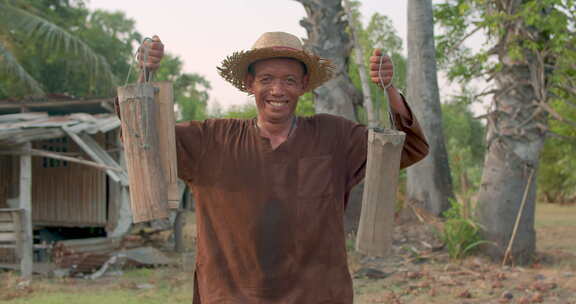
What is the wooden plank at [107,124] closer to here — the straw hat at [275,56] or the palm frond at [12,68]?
the palm frond at [12,68]

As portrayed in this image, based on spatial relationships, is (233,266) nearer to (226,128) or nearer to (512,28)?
(226,128)

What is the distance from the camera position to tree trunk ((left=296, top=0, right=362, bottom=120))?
30.3 feet

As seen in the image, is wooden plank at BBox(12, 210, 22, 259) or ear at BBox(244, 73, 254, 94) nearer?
ear at BBox(244, 73, 254, 94)

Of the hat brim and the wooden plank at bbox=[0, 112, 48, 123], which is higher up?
the wooden plank at bbox=[0, 112, 48, 123]

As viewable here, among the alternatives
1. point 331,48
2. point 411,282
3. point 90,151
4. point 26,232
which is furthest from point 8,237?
point 411,282

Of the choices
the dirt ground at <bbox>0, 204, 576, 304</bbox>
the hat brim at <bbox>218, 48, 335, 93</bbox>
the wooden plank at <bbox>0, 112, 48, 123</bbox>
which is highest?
the wooden plank at <bbox>0, 112, 48, 123</bbox>

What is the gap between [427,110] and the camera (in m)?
9.96

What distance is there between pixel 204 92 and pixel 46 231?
26.1 m

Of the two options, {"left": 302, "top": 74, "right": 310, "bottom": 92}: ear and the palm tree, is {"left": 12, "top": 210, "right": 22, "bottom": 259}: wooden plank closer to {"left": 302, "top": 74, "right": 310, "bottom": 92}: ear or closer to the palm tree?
the palm tree

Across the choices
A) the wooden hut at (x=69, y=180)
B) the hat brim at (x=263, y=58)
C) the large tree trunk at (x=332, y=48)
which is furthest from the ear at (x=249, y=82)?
the wooden hut at (x=69, y=180)

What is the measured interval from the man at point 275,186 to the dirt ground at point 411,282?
4.19m

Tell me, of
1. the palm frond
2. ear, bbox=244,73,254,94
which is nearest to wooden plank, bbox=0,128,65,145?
the palm frond

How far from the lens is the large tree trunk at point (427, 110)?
32.0 ft

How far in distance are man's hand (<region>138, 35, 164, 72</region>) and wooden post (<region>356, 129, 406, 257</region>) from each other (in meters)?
0.94
